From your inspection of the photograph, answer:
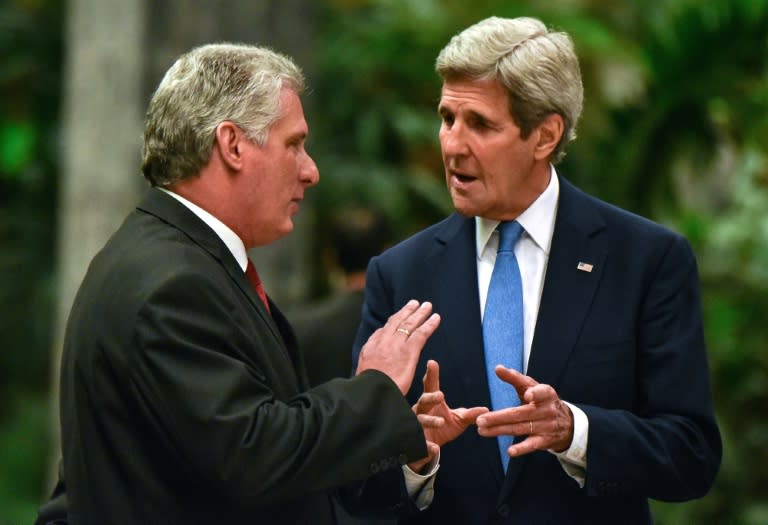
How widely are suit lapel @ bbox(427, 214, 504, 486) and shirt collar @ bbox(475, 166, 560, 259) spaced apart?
0.03 metres

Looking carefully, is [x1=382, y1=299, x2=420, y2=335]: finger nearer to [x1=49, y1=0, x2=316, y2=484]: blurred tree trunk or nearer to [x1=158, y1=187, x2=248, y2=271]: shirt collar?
[x1=158, y1=187, x2=248, y2=271]: shirt collar

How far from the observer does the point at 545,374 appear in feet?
10.6

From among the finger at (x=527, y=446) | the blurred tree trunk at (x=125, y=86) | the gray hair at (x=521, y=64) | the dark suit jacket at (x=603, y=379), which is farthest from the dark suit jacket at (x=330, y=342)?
the finger at (x=527, y=446)

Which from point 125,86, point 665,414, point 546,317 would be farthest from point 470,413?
point 125,86

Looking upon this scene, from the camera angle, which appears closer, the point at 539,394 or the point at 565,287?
the point at 539,394

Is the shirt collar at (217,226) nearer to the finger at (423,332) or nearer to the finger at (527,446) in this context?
the finger at (423,332)

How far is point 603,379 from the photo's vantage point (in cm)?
322

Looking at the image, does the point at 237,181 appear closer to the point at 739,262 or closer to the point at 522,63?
the point at 522,63

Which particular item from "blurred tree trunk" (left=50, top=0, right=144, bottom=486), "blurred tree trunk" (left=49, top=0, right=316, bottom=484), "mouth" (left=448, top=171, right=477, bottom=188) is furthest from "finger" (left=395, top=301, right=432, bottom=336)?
"blurred tree trunk" (left=50, top=0, right=144, bottom=486)

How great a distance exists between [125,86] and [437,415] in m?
4.06

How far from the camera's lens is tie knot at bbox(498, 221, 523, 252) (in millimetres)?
3369

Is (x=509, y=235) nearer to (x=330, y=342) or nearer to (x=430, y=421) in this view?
(x=430, y=421)

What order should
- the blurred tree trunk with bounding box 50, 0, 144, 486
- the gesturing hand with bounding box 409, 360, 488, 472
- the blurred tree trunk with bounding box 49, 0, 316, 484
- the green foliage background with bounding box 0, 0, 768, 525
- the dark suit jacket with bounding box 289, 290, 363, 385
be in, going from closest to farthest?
the gesturing hand with bounding box 409, 360, 488, 472, the dark suit jacket with bounding box 289, 290, 363, 385, the blurred tree trunk with bounding box 49, 0, 316, 484, the blurred tree trunk with bounding box 50, 0, 144, 486, the green foliage background with bounding box 0, 0, 768, 525

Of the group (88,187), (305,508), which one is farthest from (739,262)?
(305,508)
